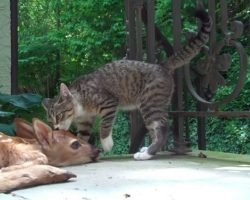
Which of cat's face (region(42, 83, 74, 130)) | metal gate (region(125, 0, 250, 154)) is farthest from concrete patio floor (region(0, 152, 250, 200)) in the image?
cat's face (region(42, 83, 74, 130))

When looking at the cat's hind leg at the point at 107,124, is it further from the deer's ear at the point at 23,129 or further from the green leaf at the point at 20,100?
the deer's ear at the point at 23,129

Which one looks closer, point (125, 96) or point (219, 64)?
point (219, 64)

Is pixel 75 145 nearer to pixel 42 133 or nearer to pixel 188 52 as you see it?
pixel 42 133

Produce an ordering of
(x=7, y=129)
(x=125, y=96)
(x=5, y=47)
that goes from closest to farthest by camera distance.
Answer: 1. (x=7, y=129)
2. (x=125, y=96)
3. (x=5, y=47)

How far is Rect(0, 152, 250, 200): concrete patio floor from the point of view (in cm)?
260

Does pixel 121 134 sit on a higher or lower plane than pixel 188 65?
lower

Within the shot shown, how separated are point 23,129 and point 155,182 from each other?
1.55m

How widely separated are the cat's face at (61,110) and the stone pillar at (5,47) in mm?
769

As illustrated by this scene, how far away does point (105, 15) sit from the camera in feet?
36.0

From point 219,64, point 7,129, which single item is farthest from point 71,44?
point 219,64

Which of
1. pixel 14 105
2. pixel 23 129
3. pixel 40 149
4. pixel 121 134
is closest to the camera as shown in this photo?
pixel 40 149

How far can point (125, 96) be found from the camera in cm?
476

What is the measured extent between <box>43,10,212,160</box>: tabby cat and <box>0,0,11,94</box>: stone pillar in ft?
2.52

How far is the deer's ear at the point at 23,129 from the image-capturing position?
4137mm
